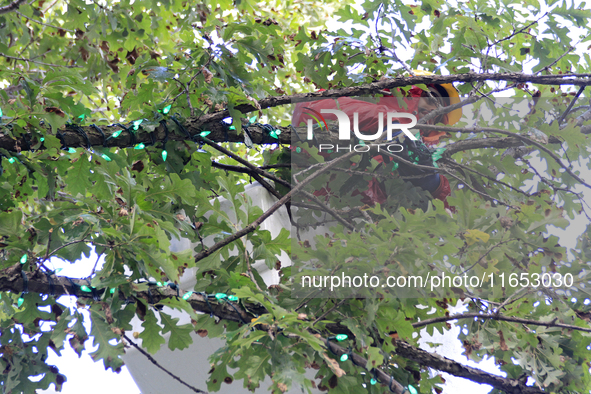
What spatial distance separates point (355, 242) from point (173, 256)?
0.71 m

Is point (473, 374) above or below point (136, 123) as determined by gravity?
below

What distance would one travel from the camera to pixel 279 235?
2.28 meters

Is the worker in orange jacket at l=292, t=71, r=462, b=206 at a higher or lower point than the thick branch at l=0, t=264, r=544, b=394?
higher

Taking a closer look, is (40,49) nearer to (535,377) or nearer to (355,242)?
(355,242)

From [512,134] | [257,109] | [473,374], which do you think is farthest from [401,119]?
[473,374]

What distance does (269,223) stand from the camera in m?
3.20

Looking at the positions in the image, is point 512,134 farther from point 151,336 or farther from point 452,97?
point 151,336

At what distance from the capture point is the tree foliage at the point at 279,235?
6.08ft

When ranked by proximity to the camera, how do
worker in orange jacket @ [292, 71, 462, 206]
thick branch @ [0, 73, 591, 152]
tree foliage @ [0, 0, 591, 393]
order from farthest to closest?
1. worker in orange jacket @ [292, 71, 462, 206]
2. thick branch @ [0, 73, 591, 152]
3. tree foliage @ [0, 0, 591, 393]

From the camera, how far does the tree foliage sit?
6.08ft

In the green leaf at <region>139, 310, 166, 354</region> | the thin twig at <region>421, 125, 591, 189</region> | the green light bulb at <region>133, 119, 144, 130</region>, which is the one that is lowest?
the green leaf at <region>139, 310, 166, 354</region>

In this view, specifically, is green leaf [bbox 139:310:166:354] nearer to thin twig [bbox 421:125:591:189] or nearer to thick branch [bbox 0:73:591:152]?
thick branch [bbox 0:73:591:152]

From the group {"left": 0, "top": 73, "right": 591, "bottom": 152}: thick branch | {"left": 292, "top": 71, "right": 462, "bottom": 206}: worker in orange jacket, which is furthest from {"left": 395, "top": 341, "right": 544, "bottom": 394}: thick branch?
{"left": 0, "top": 73, "right": 591, "bottom": 152}: thick branch

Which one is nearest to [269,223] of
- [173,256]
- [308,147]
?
[308,147]
